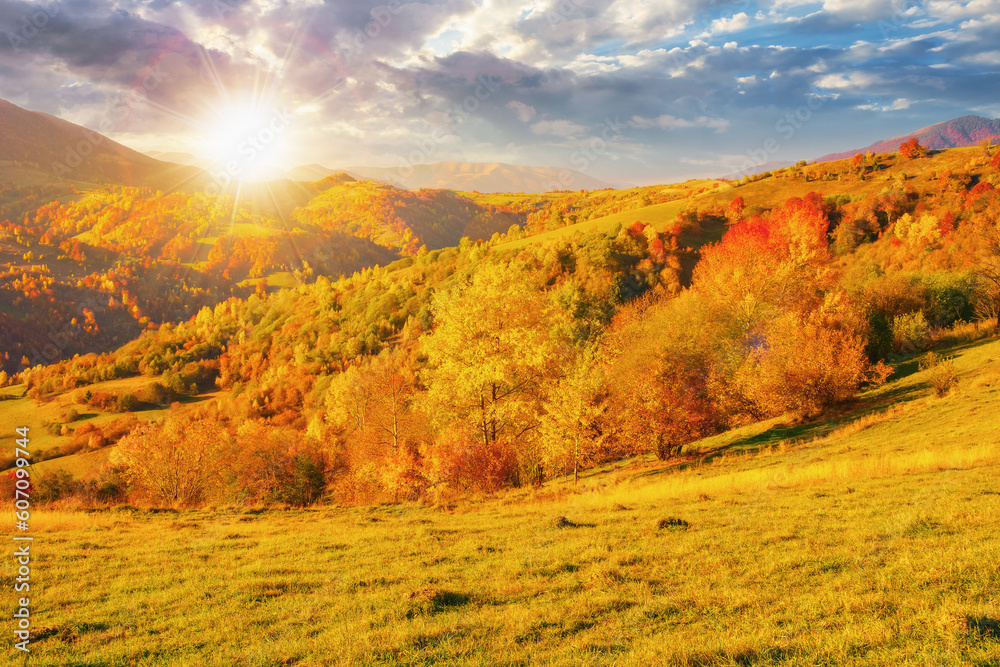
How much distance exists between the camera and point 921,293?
56.1 meters

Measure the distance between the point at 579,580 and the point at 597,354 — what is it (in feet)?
65.8

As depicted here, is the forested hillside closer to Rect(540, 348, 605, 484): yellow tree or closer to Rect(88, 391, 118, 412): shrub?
Rect(540, 348, 605, 484): yellow tree

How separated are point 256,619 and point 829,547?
40.5ft

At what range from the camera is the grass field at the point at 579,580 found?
22.6 ft

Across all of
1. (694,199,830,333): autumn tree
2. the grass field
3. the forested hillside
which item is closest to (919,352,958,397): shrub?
the forested hillside

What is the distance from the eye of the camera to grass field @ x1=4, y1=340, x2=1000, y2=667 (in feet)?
22.6

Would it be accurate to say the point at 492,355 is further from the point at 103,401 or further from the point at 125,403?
the point at 103,401

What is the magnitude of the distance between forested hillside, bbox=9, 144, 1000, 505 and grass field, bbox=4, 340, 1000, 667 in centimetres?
948

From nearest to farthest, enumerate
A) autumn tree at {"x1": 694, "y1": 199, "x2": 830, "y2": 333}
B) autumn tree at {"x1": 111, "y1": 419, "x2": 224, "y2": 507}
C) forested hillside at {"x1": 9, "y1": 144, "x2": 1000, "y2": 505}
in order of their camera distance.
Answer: forested hillside at {"x1": 9, "y1": 144, "x2": 1000, "y2": 505}
autumn tree at {"x1": 111, "y1": 419, "x2": 224, "y2": 507}
autumn tree at {"x1": 694, "y1": 199, "x2": 830, "y2": 333}

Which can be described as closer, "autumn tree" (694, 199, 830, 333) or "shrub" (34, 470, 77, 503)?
"autumn tree" (694, 199, 830, 333)

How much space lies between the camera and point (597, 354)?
29.3 metres

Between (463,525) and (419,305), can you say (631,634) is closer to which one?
(463,525)

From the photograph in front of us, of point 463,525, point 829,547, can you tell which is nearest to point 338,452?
point 463,525

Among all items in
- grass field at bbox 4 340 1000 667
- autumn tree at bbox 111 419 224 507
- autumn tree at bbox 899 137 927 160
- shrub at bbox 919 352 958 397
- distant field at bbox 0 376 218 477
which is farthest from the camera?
autumn tree at bbox 899 137 927 160
